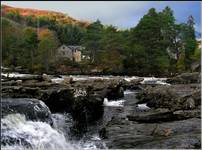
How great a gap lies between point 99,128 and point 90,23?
1548 inches

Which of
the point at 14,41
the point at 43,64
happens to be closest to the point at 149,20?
the point at 43,64

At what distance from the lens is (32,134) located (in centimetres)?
1327

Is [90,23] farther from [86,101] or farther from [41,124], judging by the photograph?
[41,124]

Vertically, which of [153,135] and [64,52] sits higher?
[64,52]

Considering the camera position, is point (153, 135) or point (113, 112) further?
point (113, 112)

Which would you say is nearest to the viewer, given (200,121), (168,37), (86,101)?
(200,121)

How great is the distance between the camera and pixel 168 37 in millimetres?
55125

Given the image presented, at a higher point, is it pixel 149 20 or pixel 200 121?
pixel 149 20

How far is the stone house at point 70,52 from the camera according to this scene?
39625mm

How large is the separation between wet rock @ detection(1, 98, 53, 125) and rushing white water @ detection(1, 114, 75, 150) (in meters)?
0.31

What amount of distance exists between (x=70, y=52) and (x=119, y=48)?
1201cm

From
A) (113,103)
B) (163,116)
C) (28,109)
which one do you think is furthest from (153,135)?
(113,103)

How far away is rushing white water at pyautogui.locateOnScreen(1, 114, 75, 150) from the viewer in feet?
42.2

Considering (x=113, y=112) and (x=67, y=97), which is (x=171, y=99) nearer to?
(x=113, y=112)
